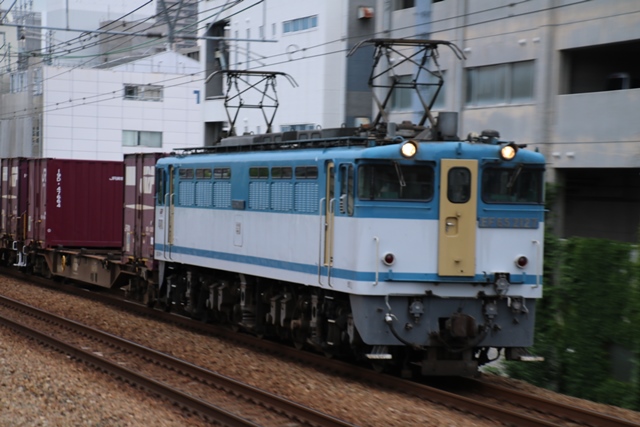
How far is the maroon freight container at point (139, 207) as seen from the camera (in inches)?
830

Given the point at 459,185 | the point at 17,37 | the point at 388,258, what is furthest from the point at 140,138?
the point at 388,258

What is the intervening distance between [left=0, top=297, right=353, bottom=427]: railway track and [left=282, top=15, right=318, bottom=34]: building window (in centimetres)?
1916

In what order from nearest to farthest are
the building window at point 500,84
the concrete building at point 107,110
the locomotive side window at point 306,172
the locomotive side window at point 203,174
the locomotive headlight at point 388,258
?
the locomotive headlight at point 388,258 < the locomotive side window at point 306,172 < the locomotive side window at point 203,174 < the building window at point 500,84 < the concrete building at point 107,110

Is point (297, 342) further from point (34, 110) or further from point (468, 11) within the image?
point (34, 110)

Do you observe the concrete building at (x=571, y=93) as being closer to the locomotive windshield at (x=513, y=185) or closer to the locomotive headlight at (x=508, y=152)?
the locomotive windshield at (x=513, y=185)

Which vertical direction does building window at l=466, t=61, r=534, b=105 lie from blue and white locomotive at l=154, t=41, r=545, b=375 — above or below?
above

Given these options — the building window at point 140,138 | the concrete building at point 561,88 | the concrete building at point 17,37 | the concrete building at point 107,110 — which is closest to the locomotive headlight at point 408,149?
the concrete building at point 561,88

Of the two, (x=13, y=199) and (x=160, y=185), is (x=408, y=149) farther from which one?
(x=13, y=199)

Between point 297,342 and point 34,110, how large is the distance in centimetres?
5053

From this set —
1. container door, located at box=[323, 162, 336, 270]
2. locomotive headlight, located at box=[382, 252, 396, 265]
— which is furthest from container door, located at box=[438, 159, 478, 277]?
container door, located at box=[323, 162, 336, 270]

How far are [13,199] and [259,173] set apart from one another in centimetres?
1630

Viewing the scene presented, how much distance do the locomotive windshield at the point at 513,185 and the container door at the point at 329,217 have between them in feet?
6.55

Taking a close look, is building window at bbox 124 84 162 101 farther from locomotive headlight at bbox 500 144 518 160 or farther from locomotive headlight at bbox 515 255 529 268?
locomotive headlight at bbox 515 255 529 268

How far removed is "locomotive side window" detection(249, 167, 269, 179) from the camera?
1548 centimetres
